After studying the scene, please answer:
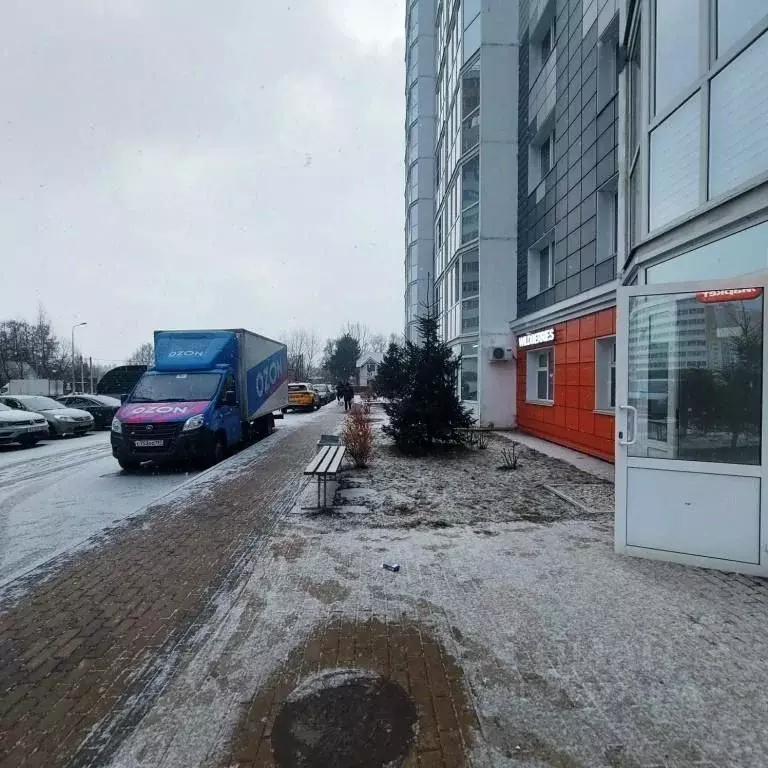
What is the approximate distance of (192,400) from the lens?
10.8 meters

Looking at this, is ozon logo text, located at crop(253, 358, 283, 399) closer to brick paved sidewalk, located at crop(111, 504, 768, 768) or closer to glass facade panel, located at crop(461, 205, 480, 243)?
glass facade panel, located at crop(461, 205, 480, 243)

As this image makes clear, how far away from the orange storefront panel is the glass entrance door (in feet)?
18.8

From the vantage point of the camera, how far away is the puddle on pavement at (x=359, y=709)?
2.29 m

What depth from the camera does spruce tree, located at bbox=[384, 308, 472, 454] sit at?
11102 mm

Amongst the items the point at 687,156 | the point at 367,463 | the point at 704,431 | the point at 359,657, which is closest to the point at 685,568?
the point at 704,431

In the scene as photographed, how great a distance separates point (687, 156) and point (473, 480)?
5.30 m

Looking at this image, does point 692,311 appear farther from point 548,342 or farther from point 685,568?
point 548,342

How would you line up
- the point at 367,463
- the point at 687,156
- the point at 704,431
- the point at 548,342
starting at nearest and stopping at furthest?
the point at 704,431
the point at 687,156
the point at 367,463
the point at 548,342

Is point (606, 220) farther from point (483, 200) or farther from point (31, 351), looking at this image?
point (31, 351)

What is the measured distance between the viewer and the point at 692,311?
448cm

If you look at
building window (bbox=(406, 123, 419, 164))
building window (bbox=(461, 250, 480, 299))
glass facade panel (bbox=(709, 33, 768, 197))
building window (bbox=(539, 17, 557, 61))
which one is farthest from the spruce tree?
building window (bbox=(406, 123, 419, 164))

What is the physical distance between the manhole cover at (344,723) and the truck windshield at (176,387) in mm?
8894

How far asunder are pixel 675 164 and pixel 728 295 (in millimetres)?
2548

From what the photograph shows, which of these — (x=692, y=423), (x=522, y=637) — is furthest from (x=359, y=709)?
(x=692, y=423)
